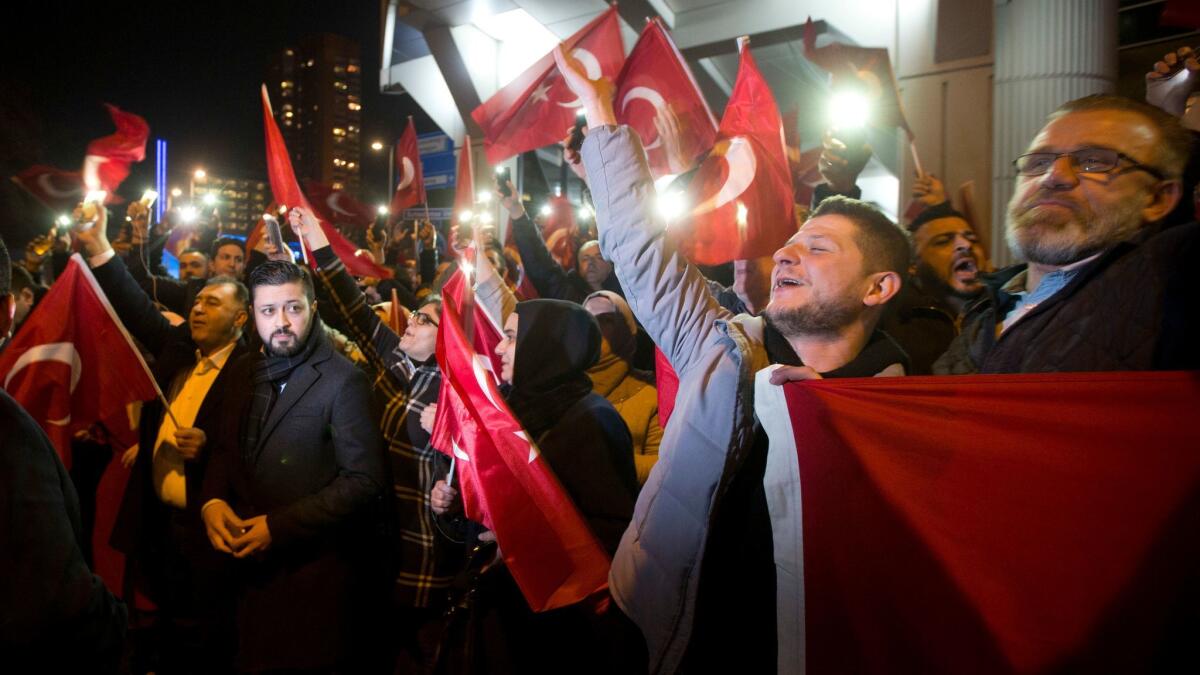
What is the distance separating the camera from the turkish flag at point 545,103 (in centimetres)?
527

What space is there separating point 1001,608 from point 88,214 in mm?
5587

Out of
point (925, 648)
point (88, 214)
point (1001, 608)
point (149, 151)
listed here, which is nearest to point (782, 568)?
point (925, 648)

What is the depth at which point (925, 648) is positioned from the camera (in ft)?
5.47

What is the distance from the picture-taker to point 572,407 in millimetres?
2889

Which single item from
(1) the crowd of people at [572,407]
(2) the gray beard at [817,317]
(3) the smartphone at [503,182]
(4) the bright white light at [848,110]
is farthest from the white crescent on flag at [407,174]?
(2) the gray beard at [817,317]

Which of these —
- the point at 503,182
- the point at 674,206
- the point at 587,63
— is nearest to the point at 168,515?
the point at 503,182

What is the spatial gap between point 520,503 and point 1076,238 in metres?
1.84

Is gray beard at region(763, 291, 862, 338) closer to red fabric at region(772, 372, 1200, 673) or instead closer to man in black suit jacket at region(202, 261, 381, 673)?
red fabric at region(772, 372, 1200, 673)

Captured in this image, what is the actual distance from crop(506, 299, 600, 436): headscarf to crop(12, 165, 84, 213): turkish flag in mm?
7087

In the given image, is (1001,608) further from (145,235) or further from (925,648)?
(145,235)

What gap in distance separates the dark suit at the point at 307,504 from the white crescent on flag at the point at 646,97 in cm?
264

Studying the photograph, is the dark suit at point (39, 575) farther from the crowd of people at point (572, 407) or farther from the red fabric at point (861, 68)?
the red fabric at point (861, 68)

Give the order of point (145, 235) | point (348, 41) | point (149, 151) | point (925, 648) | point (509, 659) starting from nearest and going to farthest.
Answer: point (925, 648)
point (509, 659)
point (145, 235)
point (149, 151)
point (348, 41)

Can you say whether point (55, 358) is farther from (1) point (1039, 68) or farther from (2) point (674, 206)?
(1) point (1039, 68)
